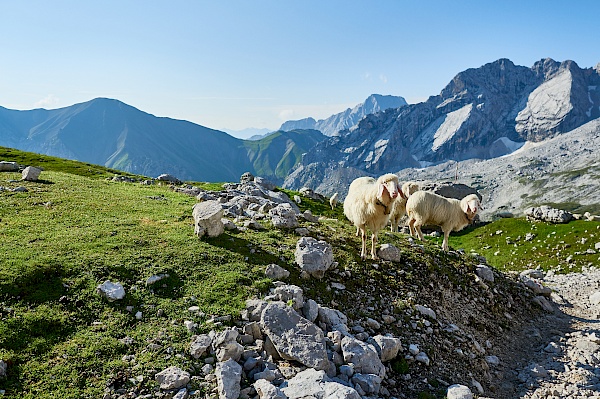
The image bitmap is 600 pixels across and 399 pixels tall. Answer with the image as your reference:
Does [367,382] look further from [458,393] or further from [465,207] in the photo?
[465,207]

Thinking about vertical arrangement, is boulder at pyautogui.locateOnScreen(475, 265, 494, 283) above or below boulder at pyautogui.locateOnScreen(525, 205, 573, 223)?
below

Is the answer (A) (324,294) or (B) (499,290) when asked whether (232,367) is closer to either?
(A) (324,294)

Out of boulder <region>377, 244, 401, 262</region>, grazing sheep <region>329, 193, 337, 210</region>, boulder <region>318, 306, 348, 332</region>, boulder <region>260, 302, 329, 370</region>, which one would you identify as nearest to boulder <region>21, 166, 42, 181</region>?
boulder <region>260, 302, 329, 370</region>

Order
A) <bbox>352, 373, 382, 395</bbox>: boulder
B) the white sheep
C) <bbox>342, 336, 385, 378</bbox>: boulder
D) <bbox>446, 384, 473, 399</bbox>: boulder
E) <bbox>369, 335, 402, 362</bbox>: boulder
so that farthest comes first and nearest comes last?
the white sheep, <bbox>369, 335, 402, 362</bbox>: boulder, <bbox>446, 384, 473, 399</bbox>: boulder, <bbox>342, 336, 385, 378</bbox>: boulder, <bbox>352, 373, 382, 395</bbox>: boulder

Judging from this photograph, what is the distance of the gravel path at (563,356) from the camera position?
40.0ft

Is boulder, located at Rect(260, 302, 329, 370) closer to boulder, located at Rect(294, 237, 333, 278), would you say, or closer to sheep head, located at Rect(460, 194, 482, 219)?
boulder, located at Rect(294, 237, 333, 278)

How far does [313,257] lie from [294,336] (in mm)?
4515

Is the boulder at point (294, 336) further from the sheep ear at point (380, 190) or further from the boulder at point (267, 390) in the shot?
the sheep ear at point (380, 190)

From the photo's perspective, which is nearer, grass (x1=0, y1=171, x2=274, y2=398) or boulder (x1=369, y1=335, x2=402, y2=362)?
grass (x1=0, y1=171, x2=274, y2=398)

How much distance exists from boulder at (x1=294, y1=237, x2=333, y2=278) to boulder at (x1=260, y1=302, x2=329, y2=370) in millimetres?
3445

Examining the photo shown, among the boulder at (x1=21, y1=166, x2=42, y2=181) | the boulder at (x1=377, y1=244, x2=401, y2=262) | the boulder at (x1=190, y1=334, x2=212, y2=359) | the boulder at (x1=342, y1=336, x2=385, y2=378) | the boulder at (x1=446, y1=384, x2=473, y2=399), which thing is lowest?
the boulder at (x1=446, y1=384, x2=473, y2=399)

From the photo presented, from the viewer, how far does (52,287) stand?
10758mm

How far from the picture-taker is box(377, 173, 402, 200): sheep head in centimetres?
1429

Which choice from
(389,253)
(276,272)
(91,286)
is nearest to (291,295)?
(276,272)
